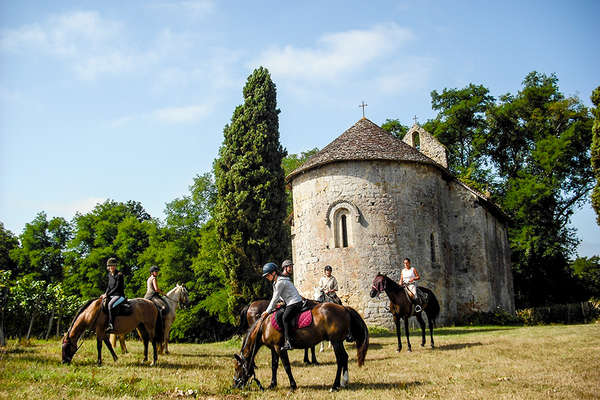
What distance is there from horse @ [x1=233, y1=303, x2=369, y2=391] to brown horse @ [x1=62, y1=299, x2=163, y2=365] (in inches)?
132

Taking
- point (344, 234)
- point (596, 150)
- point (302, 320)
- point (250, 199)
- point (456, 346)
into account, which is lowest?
Result: point (456, 346)

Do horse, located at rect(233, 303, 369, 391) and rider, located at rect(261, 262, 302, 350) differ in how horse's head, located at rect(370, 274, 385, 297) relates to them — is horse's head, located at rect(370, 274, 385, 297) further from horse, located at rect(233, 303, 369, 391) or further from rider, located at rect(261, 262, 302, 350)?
rider, located at rect(261, 262, 302, 350)

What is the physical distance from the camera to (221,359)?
11836mm

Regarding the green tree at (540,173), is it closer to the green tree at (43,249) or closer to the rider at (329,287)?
the rider at (329,287)

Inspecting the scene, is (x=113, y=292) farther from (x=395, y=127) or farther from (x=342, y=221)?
(x=395, y=127)

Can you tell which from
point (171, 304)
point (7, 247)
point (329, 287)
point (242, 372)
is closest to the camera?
point (242, 372)

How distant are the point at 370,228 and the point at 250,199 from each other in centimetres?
548

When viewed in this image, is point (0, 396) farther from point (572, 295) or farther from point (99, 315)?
point (572, 295)

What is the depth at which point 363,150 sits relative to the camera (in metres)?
21.2

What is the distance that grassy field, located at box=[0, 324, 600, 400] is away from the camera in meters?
7.07

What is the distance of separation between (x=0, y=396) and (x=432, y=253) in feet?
61.3

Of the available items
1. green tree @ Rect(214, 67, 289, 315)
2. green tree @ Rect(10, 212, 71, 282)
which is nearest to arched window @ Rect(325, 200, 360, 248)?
green tree @ Rect(214, 67, 289, 315)

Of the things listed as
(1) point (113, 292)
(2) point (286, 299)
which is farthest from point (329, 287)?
(1) point (113, 292)

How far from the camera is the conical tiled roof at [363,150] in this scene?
2095 cm
